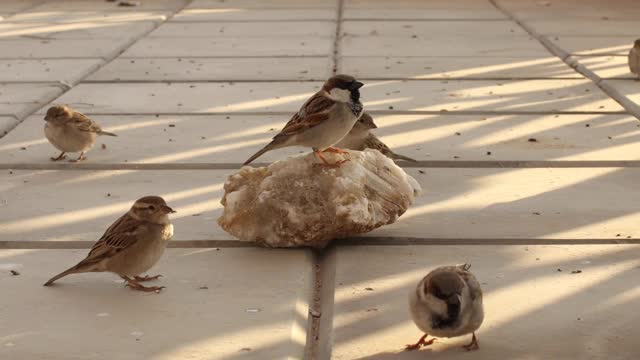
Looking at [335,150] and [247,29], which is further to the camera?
[247,29]

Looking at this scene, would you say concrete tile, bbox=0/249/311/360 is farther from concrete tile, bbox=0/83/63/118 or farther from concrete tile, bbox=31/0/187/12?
concrete tile, bbox=31/0/187/12

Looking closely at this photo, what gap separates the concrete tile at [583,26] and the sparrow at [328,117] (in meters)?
7.71

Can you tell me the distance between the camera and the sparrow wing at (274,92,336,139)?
653cm

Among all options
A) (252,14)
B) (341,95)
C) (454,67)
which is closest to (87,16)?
(252,14)

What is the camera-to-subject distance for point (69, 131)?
7820 mm

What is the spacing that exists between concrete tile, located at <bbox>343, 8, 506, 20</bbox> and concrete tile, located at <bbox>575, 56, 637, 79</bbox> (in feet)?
11.7

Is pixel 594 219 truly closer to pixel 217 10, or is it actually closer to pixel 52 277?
pixel 52 277

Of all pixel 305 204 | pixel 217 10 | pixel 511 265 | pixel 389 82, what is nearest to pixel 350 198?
pixel 305 204

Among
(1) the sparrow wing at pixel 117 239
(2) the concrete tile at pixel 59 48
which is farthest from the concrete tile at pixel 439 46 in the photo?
(1) the sparrow wing at pixel 117 239

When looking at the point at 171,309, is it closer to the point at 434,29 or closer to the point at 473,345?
the point at 473,345

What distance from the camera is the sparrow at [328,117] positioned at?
654 cm

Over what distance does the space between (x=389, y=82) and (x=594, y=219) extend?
449cm

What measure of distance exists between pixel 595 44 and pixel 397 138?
16.8ft

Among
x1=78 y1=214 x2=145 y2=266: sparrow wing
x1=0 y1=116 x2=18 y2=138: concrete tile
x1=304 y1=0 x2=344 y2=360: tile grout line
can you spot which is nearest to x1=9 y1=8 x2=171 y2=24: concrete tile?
x1=0 y1=116 x2=18 y2=138: concrete tile
